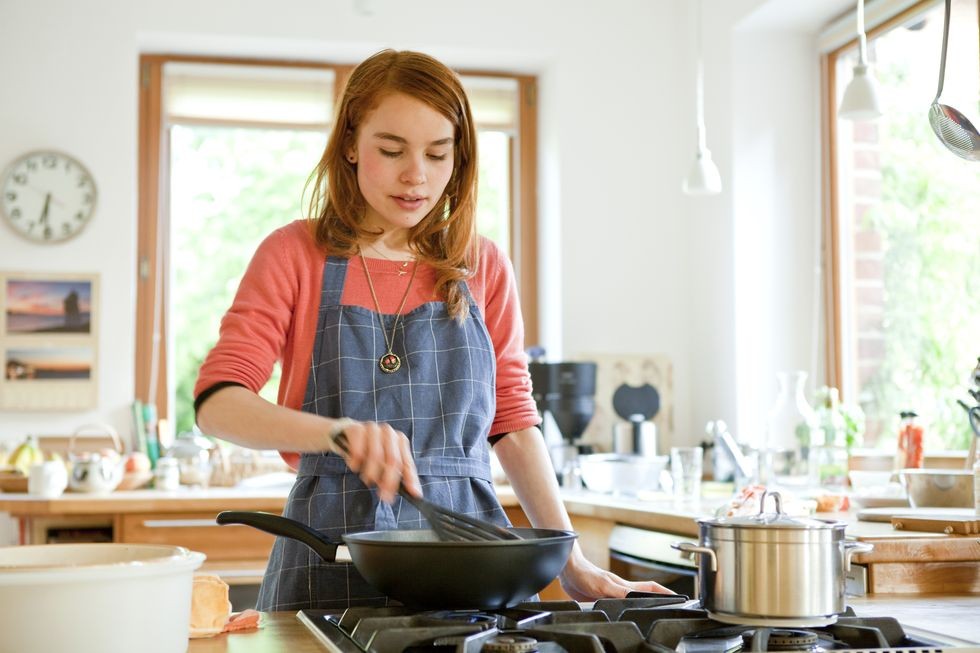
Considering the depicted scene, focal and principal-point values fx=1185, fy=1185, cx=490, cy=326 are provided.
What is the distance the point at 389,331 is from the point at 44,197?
110 inches

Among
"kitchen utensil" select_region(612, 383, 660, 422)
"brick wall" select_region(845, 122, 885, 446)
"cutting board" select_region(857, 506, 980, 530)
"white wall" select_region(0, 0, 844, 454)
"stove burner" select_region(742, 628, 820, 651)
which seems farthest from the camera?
"kitchen utensil" select_region(612, 383, 660, 422)

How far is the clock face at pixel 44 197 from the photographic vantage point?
152 inches

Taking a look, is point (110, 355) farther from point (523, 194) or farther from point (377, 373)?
point (377, 373)

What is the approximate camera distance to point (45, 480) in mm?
Result: 3178

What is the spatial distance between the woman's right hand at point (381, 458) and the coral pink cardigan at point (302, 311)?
26cm

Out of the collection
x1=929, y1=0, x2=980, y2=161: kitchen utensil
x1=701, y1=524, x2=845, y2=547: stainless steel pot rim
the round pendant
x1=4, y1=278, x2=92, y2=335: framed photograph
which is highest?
x1=929, y1=0, x2=980, y2=161: kitchen utensil

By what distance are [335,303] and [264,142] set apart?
2976 millimetres

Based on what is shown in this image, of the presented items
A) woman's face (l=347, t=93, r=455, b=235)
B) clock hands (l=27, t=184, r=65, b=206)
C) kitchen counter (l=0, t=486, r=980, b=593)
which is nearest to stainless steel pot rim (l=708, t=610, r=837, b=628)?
woman's face (l=347, t=93, r=455, b=235)

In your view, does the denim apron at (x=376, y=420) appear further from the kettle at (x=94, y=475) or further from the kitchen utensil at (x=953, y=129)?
the kettle at (x=94, y=475)

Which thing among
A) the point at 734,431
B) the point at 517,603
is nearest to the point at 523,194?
the point at 734,431

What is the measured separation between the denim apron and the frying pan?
30 centimetres

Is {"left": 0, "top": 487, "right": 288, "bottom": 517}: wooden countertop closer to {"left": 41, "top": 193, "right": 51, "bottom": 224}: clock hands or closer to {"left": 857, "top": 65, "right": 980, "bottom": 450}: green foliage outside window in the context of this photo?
→ {"left": 41, "top": 193, "right": 51, "bottom": 224}: clock hands

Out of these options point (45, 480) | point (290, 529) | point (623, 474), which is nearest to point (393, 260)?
point (290, 529)

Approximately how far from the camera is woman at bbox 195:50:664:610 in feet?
4.51
